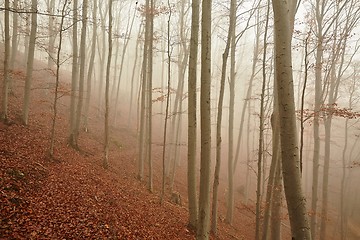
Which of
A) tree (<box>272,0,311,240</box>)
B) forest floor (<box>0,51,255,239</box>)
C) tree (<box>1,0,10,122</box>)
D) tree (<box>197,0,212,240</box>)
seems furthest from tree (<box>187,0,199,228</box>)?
tree (<box>1,0,10,122</box>)

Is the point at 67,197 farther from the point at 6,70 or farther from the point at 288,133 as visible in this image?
the point at 288,133

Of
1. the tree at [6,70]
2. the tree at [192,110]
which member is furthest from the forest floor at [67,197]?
the tree at [192,110]

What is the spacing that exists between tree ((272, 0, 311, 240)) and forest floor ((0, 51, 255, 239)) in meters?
4.81

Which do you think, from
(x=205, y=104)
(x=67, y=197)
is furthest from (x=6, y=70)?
(x=205, y=104)

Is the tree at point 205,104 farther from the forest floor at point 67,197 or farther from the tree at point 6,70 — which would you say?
the tree at point 6,70

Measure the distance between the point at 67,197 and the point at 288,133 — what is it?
6.70 metres

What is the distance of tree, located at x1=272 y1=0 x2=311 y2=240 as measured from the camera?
3.31m

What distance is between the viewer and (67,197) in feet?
24.2

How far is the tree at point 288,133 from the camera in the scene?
10.9 feet

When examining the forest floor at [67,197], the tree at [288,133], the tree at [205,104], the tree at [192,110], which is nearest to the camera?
the tree at [288,133]

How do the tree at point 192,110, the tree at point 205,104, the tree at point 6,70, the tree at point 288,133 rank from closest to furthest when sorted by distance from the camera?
1. the tree at point 288,133
2. the tree at point 205,104
3. the tree at point 192,110
4. the tree at point 6,70

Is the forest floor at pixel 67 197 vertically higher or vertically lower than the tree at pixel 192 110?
lower

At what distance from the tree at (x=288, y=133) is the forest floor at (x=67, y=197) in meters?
4.81

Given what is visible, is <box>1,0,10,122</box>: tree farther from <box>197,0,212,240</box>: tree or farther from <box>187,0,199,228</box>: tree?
<box>197,0,212,240</box>: tree
